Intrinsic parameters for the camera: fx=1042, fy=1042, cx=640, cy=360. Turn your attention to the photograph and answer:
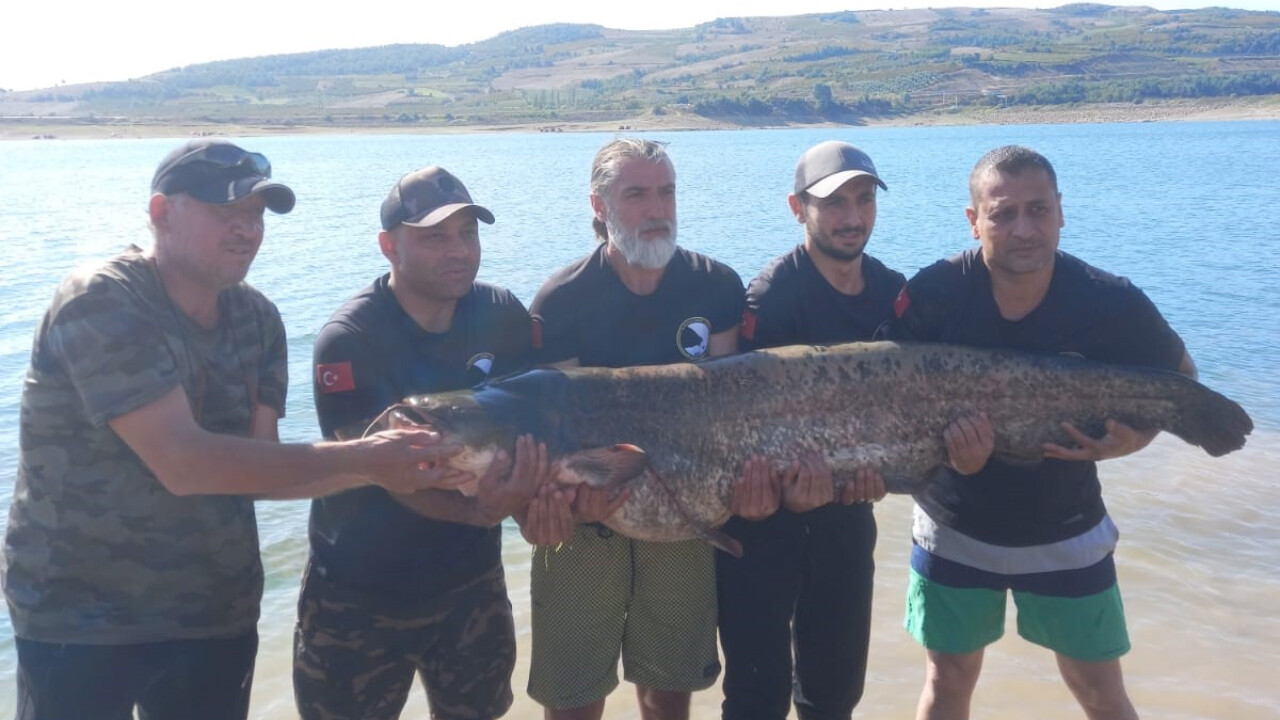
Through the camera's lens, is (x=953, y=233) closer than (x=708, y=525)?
No

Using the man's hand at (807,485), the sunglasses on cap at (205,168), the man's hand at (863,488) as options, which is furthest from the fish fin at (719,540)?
the sunglasses on cap at (205,168)

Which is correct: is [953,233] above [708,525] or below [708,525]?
below

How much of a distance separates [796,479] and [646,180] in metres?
1.38

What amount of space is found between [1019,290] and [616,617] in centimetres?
209

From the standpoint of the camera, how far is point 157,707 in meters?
3.54

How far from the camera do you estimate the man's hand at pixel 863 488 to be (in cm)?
416

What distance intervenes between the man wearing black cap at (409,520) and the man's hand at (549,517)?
2.4 inches

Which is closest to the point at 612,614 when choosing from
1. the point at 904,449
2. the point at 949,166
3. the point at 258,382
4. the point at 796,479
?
the point at 796,479

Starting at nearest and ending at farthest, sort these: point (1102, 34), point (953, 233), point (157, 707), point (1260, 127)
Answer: point (157, 707)
point (953, 233)
point (1260, 127)
point (1102, 34)

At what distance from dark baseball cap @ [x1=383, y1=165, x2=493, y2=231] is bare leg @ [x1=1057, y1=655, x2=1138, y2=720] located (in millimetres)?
2899

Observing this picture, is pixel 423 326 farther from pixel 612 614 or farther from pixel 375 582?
pixel 612 614

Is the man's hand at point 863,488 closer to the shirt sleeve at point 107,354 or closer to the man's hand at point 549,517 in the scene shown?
the man's hand at point 549,517

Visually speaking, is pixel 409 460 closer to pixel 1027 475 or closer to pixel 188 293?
pixel 188 293

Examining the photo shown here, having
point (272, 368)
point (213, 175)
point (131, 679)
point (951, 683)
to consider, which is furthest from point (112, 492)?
point (951, 683)
